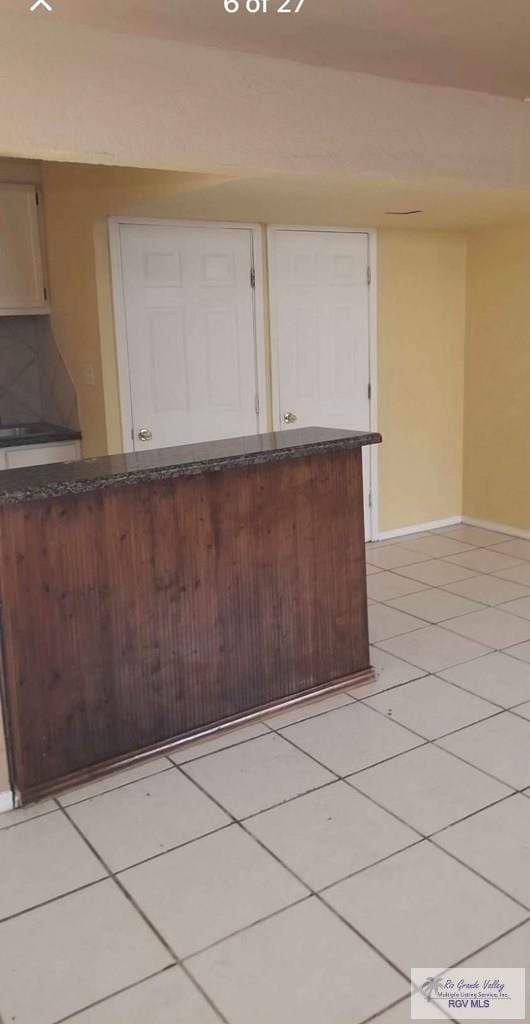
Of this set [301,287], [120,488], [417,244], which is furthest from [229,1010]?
[417,244]

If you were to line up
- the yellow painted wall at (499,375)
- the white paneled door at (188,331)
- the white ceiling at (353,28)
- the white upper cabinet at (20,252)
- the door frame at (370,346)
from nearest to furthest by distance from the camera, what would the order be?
the white ceiling at (353,28) < the white paneled door at (188,331) < the white upper cabinet at (20,252) < the door frame at (370,346) < the yellow painted wall at (499,375)

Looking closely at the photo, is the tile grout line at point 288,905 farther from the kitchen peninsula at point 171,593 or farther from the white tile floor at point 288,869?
the kitchen peninsula at point 171,593

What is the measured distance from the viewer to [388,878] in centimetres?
207

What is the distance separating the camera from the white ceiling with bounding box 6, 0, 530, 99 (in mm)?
2170

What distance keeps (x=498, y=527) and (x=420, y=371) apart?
1154 millimetres

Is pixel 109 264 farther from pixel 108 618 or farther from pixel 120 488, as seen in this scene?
pixel 108 618

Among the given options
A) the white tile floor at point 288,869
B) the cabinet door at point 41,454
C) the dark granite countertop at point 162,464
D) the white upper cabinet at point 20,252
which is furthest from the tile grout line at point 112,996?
the white upper cabinet at point 20,252

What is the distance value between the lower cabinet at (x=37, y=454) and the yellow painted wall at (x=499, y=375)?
8.72 ft

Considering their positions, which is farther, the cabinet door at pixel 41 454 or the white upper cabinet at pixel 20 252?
the white upper cabinet at pixel 20 252

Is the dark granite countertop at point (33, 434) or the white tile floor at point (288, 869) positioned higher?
the dark granite countertop at point (33, 434)

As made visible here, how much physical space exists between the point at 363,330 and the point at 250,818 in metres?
3.30

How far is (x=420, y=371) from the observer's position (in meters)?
5.22

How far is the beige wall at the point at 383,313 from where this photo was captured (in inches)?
141

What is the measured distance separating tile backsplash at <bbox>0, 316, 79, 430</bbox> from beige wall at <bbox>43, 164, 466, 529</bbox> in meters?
0.29
